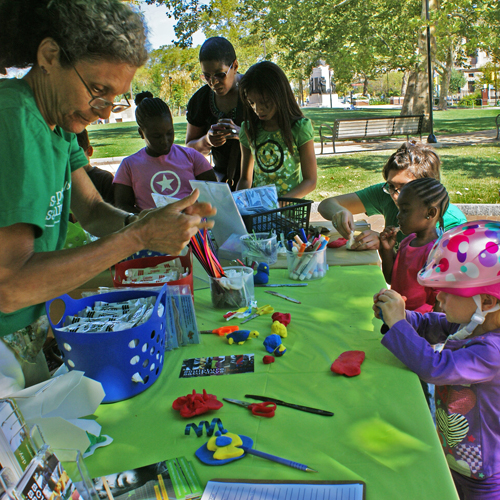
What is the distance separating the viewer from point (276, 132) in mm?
2986

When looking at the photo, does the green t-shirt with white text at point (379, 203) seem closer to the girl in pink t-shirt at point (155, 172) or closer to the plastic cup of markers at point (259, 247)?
the plastic cup of markers at point (259, 247)

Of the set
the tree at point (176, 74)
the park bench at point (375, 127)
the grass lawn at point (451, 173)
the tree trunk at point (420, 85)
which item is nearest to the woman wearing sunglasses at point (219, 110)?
the grass lawn at point (451, 173)

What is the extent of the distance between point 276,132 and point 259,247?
1.18 metres

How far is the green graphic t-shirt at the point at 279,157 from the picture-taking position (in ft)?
9.80

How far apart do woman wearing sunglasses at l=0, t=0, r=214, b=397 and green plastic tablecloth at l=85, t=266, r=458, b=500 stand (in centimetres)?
34

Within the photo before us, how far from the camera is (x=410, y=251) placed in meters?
2.13

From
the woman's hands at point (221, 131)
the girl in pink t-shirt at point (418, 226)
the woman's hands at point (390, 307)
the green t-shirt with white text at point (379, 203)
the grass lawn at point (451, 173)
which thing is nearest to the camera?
the woman's hands at point (390, 307)

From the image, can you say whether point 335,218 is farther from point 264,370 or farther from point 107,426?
point 107,426

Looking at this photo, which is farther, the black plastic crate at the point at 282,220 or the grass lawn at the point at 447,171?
the grass lawn at the point at 447,171

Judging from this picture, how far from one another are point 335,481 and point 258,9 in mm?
15072

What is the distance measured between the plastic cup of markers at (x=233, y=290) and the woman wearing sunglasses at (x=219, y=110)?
1602mm

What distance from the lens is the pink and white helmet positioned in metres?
1.23

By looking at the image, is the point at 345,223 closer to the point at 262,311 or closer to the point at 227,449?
the point at 262,311

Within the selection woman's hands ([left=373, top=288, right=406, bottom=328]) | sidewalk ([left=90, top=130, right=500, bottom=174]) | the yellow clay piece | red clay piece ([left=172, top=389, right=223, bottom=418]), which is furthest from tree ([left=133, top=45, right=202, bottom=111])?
the yellow clay piece
